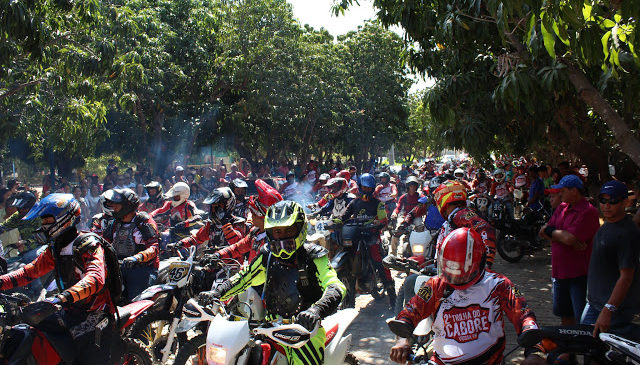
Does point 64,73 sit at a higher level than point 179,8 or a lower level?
lower

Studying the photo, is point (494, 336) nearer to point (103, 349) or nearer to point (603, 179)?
point (103, 349)

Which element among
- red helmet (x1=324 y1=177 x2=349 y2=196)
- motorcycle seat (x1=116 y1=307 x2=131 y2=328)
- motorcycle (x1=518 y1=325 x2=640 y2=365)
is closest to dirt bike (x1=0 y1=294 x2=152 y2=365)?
motorcycle seat (x1=116 y1=307 x2=131 y2=328)

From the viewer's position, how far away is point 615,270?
4.26 metres

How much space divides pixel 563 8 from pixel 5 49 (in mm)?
7330

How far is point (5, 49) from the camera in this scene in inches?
294

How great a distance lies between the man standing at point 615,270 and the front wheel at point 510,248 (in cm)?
673

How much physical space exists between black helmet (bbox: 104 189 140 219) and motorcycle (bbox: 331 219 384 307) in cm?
268

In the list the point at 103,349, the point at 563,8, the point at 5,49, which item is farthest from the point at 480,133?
the point at 5,49

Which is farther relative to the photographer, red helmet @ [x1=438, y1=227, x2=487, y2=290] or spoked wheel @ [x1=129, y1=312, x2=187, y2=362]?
spoked wheel @ [x1=129, y1=312, x2=187, y2=362]

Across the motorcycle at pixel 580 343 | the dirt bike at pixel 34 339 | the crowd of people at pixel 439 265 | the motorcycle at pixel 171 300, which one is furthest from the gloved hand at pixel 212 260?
the motorcycle at pixel 580 343

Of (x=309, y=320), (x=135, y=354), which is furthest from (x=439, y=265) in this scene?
(x=135, y=354)

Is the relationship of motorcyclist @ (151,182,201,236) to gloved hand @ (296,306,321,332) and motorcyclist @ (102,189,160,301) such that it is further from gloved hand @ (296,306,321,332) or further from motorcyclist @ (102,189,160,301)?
gloved hand @ (296,306,321,332)

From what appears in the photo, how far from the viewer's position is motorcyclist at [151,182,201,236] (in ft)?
28.6

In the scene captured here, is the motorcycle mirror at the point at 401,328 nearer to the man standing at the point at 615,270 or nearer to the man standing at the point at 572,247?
the man standing at the point at 615,270
